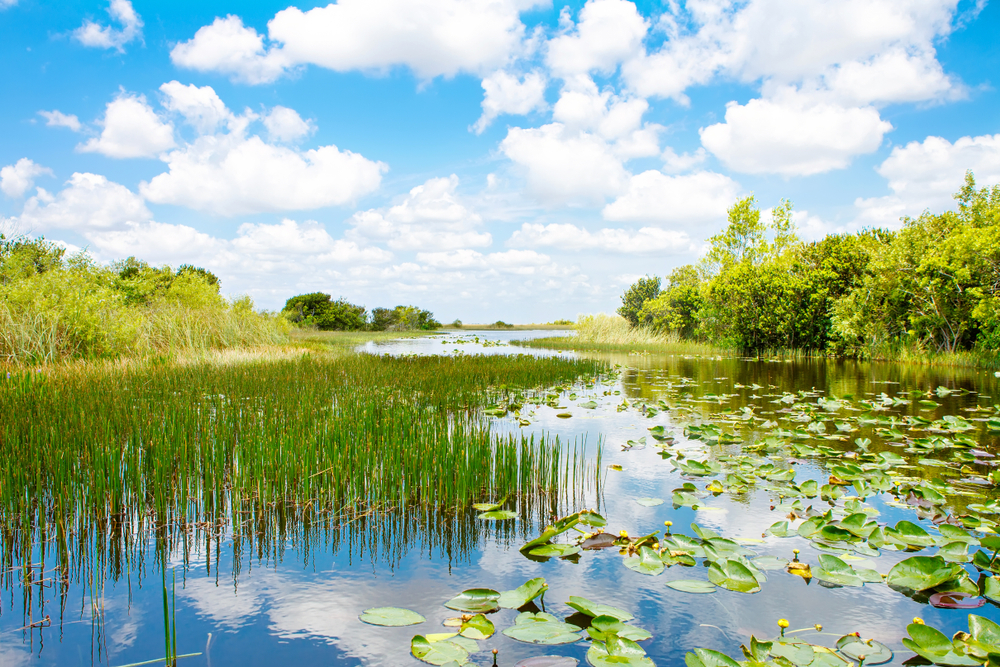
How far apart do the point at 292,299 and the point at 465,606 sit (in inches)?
1767

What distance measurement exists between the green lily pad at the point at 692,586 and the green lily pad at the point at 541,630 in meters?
0.63

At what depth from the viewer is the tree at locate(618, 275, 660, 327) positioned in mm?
33469

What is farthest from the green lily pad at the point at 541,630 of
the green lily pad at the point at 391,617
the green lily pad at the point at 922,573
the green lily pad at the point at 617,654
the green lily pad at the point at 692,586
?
the green lily pad at the point at 922,573

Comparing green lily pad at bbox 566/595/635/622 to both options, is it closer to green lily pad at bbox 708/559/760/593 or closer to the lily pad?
the lily pad

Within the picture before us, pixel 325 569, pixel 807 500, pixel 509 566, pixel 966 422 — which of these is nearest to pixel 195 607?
pixel 325 569

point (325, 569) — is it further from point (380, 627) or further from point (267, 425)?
point (267, 425)

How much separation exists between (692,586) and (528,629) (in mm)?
887

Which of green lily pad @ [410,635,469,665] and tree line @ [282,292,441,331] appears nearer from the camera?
green lily pad @ [410,635,469,665]

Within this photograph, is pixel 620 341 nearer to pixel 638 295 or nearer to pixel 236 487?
pixel 638 295

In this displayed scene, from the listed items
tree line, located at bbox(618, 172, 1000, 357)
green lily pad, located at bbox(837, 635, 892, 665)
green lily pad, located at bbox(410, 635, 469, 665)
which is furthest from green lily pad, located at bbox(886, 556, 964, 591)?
tree line, located at bbox(618, 172, 1000, 357)

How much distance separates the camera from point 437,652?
2.00 m

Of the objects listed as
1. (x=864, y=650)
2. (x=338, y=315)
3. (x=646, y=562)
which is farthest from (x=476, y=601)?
(x=338, y=315)

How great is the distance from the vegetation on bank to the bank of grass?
1345cm

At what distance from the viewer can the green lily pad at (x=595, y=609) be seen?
2221mm
